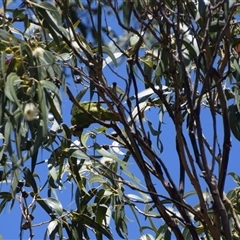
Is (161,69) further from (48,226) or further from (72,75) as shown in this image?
(48,226)

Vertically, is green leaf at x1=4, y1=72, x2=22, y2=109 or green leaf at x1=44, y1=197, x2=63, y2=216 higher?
green leaf at x1=4, y1=72, x2=22, y2=109

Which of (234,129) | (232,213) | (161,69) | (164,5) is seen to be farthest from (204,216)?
(164,5)

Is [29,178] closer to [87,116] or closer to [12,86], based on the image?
[87,116]

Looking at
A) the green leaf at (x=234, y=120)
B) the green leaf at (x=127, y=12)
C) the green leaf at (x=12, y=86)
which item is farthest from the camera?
the green leaf at (x=234, y=120)

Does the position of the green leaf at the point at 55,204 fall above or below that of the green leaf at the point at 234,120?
below

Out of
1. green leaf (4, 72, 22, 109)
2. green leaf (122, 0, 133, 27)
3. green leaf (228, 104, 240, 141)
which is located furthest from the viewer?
green leaf (228, 104, 240, 141)

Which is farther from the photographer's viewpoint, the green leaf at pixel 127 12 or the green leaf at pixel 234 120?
the green leaf at pixel 234 120

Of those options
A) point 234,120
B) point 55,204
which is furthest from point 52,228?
point 234,120

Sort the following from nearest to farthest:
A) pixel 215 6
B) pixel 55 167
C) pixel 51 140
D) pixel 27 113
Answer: pixel 27 113, pixel 215 6, pixel 51 140, pixel 55 167

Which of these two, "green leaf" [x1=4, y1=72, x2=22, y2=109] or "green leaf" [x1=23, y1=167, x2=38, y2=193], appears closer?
"green leaf" [x1=4, y1=72, x2=22, y2=109]

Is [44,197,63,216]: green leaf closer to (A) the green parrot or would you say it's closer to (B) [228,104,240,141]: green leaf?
(A) the green parrot

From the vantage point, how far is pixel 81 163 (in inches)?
68.5

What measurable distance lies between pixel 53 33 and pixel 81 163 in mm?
376

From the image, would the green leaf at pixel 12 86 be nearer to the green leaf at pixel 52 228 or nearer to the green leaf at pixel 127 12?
the green leaf at pixel 127 12
